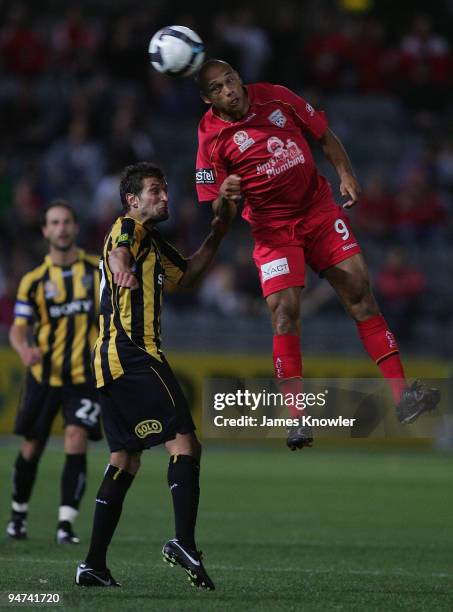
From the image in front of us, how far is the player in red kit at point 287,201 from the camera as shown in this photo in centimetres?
716

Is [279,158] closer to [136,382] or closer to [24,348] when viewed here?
[136,382]

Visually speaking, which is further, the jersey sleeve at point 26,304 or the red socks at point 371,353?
the jersey sleeve at point 26,304

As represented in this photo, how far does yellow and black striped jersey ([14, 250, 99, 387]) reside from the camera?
29.8ft

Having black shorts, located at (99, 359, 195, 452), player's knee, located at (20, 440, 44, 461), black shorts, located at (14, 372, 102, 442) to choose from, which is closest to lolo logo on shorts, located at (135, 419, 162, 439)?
black shorts, located at (99, 359, 195, 452)

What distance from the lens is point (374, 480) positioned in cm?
1327

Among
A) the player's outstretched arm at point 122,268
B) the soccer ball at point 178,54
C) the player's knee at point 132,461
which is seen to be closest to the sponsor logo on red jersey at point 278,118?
the soccer ball at point 178,54

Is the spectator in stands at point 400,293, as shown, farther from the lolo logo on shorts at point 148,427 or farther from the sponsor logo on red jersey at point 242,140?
the lolo logo on shorts at point 148,427

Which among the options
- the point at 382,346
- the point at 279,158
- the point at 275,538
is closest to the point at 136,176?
the point at 279,158

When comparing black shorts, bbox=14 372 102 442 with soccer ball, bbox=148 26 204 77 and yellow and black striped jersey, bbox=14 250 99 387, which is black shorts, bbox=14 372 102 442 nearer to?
yellow and black striped jersey, bbox=14 250 99 387

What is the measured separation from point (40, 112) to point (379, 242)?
5013 millimetres

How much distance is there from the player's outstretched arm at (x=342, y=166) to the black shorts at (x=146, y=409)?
57.9 inches

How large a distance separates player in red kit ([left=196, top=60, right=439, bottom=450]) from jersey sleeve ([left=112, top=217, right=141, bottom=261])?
58 cm

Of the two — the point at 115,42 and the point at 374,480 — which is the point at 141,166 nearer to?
the point at 374,480
